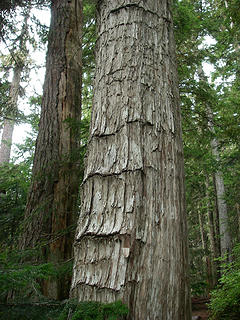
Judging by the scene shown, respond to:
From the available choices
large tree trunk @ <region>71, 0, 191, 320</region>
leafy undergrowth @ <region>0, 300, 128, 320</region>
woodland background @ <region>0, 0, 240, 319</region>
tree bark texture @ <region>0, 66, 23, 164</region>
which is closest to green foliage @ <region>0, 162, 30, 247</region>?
woodland background @ <region>0, 0, 240, 319</region>

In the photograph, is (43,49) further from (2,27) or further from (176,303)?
(176,303)

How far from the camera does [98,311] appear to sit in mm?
1098

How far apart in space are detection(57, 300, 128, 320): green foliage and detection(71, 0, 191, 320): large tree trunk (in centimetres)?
5

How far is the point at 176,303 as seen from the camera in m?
1.22

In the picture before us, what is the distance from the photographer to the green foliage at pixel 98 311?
1.07 m

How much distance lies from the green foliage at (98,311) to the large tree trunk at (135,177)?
0.16 feet

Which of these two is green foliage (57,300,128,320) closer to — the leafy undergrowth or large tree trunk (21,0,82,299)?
the leafy undergrowth

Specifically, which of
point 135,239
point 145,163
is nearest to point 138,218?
point 135,239

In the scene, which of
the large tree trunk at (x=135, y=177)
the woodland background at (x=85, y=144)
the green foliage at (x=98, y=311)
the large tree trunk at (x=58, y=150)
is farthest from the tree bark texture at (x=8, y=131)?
the green foliage at (x=98, y=311)

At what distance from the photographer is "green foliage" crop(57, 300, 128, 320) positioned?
107cm

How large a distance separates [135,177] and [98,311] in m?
0.62

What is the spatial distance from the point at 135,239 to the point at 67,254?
107 inches

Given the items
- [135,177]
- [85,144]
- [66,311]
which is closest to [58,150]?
[85,144]

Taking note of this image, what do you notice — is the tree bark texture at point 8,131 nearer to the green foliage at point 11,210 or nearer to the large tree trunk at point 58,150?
the green foliage at point 11,210
